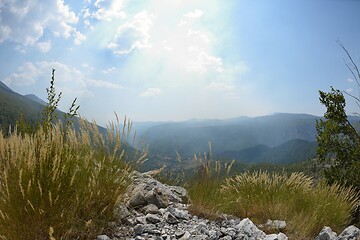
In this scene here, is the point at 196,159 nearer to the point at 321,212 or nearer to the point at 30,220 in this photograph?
the point at 321,212

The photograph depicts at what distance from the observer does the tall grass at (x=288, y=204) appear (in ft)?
23.5

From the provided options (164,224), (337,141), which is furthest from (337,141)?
(164,224)

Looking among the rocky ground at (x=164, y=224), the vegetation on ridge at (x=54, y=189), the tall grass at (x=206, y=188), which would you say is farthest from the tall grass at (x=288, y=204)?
the vegetation on ridge at (x=54, y=189)

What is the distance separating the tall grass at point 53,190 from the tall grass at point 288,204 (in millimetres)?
3066

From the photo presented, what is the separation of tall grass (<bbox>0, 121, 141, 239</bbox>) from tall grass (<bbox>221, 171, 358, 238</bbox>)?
3.07m

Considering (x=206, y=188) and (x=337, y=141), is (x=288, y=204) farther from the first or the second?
(x=337, y=141)

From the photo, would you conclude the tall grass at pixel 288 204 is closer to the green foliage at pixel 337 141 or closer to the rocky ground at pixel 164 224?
the rocky ground at pixel 164 224

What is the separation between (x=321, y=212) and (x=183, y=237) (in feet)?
16.8

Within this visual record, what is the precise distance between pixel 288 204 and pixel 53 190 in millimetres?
5862

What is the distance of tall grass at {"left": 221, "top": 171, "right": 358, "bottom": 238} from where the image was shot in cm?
716

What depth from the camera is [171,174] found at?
32.6 feet

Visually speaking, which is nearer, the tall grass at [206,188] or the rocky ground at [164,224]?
the rocky ground at [164,224]

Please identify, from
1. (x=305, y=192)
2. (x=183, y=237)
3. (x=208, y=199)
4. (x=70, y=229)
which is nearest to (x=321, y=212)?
(x=305, y=192)

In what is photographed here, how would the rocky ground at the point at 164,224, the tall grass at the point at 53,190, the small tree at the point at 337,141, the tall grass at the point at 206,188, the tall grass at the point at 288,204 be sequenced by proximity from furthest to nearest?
the small tree at the point at 337,141, the tall grass at the point at 288,204, the tall grass at the point at 206,188, the rocky ground at the point at 164,224, the tall grass at the point at 53,190
